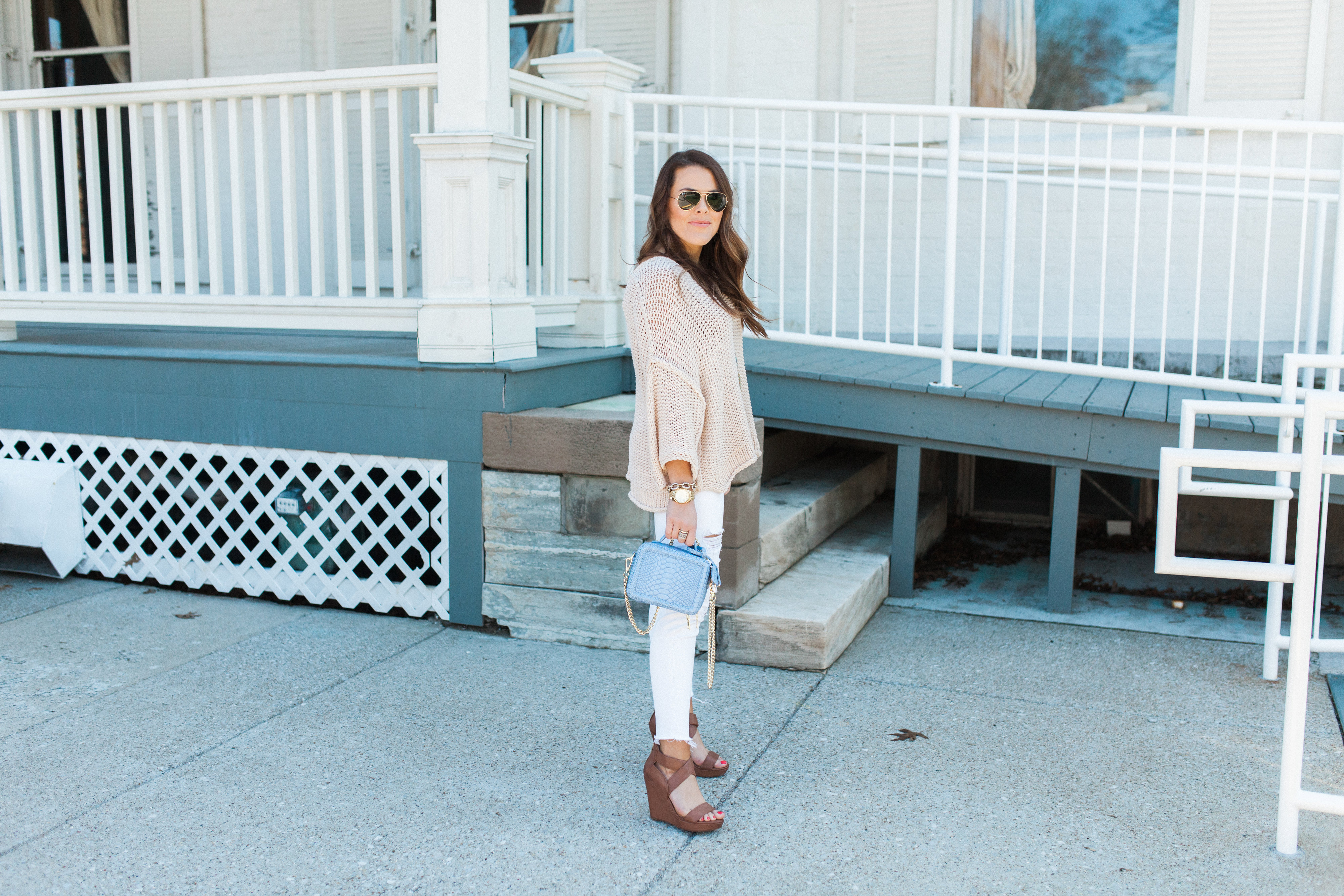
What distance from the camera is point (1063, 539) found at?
4582 mm

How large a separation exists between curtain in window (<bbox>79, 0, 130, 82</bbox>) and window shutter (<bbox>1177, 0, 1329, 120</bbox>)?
21.4 ft

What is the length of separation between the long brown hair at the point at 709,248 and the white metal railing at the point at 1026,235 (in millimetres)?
2045

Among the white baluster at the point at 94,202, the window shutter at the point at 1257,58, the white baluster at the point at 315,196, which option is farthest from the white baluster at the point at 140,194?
the window shutter at the point at 1257,58

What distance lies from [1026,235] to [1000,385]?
5.99 ft

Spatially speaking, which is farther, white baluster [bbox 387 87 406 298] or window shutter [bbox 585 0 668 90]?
window shutter [bbox 585 0 668 90]

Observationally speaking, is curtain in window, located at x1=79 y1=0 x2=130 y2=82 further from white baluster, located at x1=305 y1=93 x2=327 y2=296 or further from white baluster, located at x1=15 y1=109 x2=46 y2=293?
white baluster, located at x1=305 y1=93 x2=327 y2=296

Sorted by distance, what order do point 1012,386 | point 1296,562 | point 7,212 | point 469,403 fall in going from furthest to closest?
point 7,212 → point 1012,386 → point 469,403 → point 1296,562

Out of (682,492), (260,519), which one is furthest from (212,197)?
(682,492)

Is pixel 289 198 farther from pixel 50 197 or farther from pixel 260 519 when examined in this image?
pixel 260 519

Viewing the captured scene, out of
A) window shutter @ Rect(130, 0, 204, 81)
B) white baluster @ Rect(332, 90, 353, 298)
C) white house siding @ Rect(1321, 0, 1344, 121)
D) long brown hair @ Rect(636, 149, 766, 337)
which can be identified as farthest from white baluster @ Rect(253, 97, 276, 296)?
white house siding @ Rect(1321, 0, 1344, 121)

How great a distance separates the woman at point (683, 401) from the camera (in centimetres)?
272

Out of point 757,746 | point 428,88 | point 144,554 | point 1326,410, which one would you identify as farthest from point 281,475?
point 1326,410

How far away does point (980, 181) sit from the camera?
632cm

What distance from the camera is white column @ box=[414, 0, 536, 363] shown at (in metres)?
4.18
